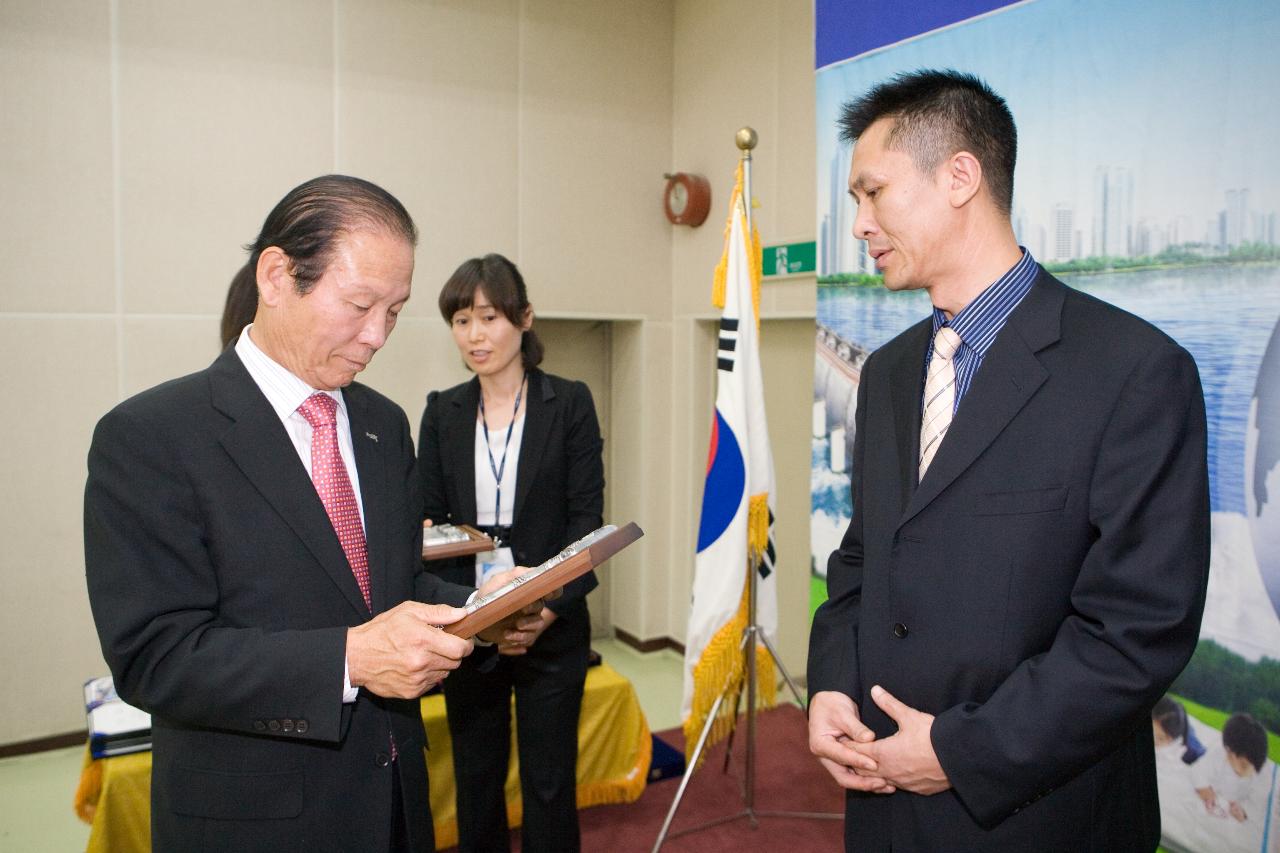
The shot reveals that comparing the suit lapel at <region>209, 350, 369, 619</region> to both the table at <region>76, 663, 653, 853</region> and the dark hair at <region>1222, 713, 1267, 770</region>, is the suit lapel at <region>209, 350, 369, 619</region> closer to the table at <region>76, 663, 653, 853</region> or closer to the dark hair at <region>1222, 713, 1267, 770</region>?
the table at <region>76, 663, 653, 853</region>

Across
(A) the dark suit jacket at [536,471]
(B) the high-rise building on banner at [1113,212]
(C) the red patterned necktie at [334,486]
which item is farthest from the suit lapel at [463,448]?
(B) the high-rise building on banner at [1113,212]

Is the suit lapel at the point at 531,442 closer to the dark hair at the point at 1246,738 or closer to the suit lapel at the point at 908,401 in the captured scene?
the suit lapel at the point at 908,401

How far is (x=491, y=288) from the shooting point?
108 inches

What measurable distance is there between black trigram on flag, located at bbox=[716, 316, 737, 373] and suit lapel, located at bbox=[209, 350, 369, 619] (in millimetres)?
2040

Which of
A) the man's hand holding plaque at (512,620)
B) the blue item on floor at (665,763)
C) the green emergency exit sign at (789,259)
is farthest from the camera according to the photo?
the green emergency exit sign at (789,259)

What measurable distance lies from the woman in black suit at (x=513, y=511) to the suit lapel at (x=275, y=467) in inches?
44.6

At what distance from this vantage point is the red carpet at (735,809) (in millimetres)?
3240

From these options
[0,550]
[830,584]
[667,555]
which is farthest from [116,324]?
[830,584]

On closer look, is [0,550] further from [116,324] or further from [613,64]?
[613,64]

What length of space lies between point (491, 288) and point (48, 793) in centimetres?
283

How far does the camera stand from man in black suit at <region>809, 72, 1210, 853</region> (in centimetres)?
129

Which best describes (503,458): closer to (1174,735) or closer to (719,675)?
(719,675)

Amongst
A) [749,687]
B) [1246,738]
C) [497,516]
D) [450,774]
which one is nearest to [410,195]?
[497,516]

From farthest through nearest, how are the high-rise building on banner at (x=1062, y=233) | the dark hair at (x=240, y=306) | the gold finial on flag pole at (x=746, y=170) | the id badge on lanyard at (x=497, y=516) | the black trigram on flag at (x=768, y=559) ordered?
the black trigram on flag at (x=768, y=559)
the gold finial on flag pole at (x=746, y=170)
the id badge on lanyard at (x=497, y=516)
the high-rise building on banner at (x=1062, y=233)
the dark hair at (x=240, y=306)
